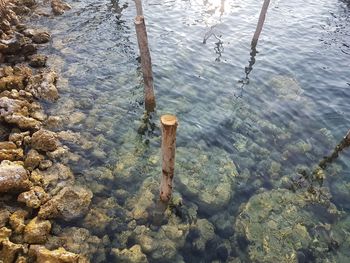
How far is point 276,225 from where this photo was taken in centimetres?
952

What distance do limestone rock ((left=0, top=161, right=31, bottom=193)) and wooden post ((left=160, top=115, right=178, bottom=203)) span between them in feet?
13.1

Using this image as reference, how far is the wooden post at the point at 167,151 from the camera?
749cm

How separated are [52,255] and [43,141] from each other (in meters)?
4.39

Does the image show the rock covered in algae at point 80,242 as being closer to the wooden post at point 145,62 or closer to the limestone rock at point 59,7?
the wooden post at point 145,62

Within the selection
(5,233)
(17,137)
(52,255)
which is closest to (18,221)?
(5,233)

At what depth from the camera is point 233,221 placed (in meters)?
9.50

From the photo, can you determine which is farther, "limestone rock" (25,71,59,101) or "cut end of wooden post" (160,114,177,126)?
"limestone rock" (25,71,59,101)

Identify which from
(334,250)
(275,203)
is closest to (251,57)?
(275,203)

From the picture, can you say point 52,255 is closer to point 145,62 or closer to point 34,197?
point 34,197

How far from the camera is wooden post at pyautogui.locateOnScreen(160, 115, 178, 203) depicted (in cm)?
749

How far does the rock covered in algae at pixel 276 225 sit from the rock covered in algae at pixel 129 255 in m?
2.85

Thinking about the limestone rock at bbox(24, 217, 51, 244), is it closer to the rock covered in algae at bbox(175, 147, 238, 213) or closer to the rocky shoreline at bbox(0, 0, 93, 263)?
the rocky shoreline at bbox(0, 0, 93, 263)

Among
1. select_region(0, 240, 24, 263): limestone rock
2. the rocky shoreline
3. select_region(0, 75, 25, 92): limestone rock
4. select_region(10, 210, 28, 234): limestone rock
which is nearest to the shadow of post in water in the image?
the rocky shoreline

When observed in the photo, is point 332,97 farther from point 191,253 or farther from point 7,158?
point 7,158
